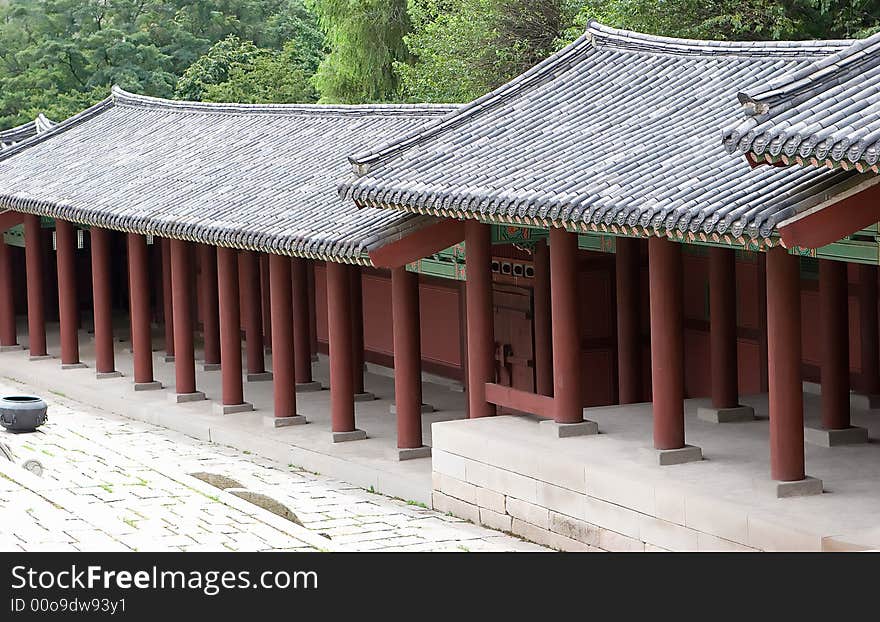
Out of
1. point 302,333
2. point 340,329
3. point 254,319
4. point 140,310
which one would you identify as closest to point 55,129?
point 140,310

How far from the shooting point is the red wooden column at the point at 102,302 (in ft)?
74.2

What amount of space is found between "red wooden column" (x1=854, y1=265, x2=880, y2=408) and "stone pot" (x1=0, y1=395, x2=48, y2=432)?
8.80 meters

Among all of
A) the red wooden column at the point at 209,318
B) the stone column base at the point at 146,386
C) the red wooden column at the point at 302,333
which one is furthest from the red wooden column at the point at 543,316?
the red wooden column at the point at 209,318

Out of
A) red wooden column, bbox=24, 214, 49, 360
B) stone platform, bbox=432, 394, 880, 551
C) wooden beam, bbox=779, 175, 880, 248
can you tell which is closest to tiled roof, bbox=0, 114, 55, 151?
red wooden column, bbox=24, 214, 49, 360

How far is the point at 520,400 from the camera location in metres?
14.7

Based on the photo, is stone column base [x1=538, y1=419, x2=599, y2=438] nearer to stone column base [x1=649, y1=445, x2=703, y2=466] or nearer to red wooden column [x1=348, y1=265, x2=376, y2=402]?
stone column base [x1=649, y1=445, x2=703, y2=466]

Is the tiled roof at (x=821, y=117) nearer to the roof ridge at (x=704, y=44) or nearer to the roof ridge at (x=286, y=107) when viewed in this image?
the roof ridge at (x=704, y=44)

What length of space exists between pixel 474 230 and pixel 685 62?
2.87 meters

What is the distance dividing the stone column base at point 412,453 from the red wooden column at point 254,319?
5831 millimetres

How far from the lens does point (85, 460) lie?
15.2 metres

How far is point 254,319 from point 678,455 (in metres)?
9.98

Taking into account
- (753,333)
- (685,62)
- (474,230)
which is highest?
(685,62)

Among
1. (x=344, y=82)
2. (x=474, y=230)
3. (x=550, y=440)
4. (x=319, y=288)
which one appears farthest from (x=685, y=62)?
(x=344, y=82)

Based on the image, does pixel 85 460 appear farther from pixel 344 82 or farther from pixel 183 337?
pixel 344 82
